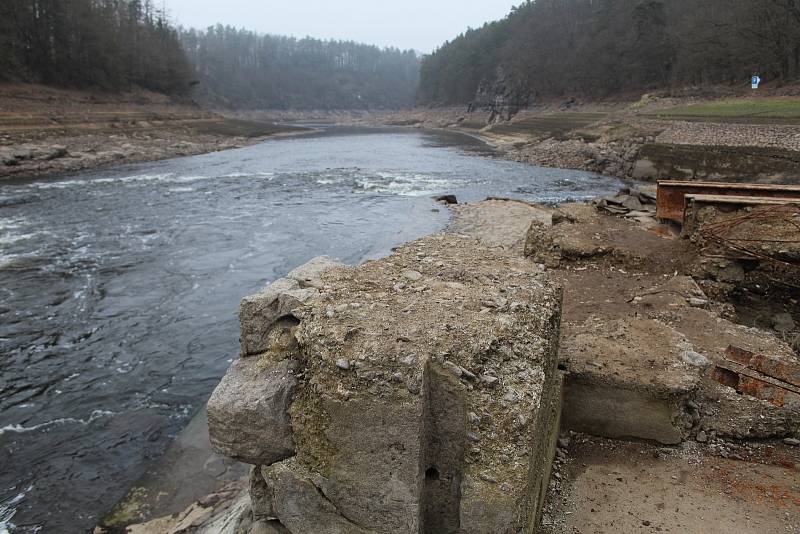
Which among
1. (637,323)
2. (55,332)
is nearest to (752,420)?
(637,323)

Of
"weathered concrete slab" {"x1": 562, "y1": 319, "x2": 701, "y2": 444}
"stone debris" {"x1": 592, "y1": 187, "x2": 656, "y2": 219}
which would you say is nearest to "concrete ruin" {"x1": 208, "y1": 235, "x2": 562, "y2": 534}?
"weathered concrete slab" {"x1": 562, "y1": 319, "x2": 701, "y2": 444}

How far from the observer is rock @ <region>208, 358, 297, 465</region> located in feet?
11.4

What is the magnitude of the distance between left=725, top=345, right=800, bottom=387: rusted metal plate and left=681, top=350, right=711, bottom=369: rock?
64 centimetres

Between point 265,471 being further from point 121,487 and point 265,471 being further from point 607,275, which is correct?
point 607,275

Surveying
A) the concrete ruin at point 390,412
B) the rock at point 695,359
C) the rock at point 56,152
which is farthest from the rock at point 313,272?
the rock at point 56,152

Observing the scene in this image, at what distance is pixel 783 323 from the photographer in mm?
7289

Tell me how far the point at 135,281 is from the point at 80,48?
55.0 meters

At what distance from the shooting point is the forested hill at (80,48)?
47.7 meters

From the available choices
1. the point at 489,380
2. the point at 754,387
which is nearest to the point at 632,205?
the point at 754,387

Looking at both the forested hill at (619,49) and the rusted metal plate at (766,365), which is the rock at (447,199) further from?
the forested hill at (619,49)

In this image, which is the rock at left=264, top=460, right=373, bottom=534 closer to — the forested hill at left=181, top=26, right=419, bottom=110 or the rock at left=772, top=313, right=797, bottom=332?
the rock at left=772, top=313, right=797, bottom=332

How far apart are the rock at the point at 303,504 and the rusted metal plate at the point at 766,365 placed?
308cm

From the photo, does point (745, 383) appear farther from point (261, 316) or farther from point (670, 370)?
point (261, 316)

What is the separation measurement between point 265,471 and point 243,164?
3458 centimetres
